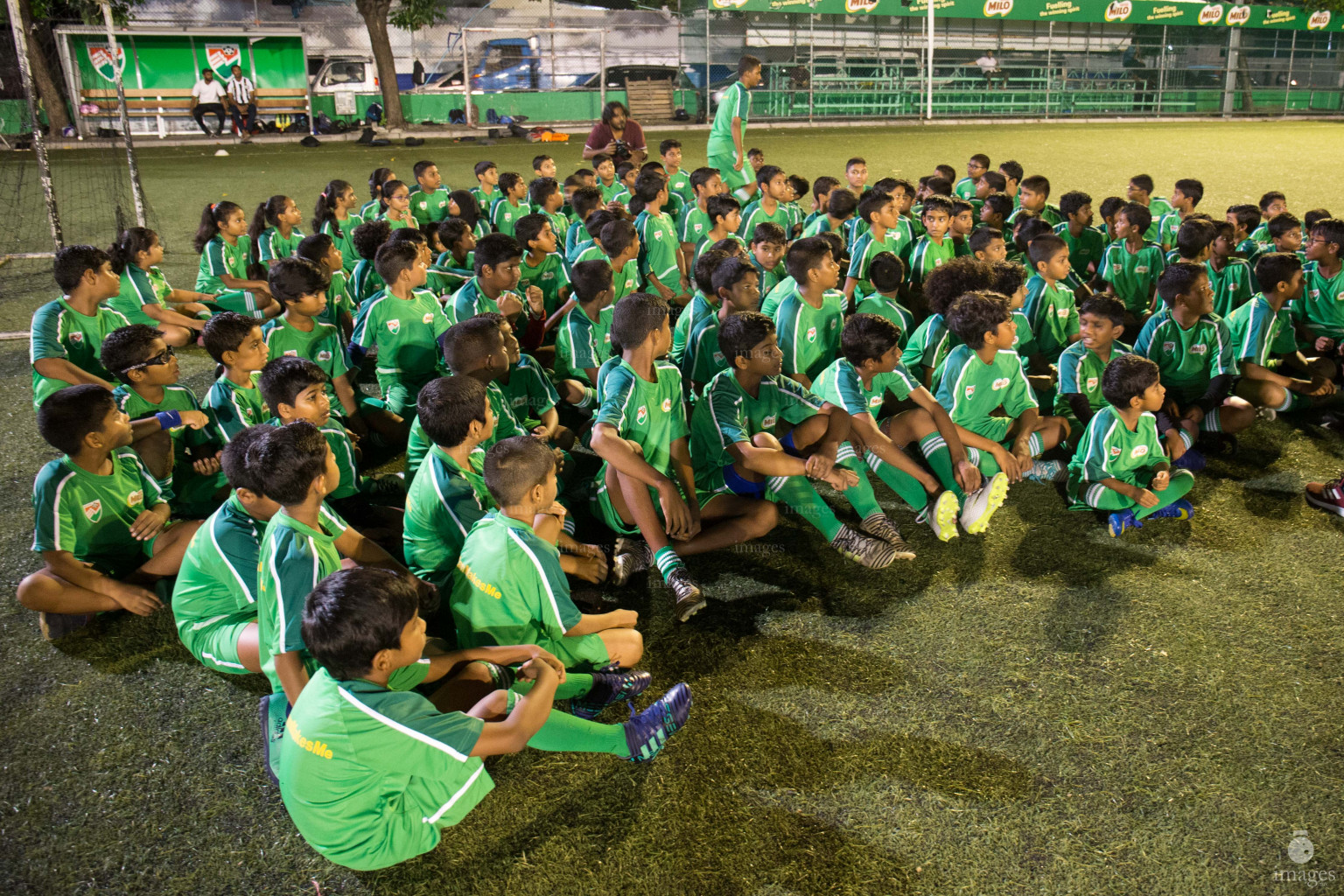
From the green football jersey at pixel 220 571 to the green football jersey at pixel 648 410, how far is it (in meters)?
1.24

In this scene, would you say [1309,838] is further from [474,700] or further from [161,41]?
[161,41]

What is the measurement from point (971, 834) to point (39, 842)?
225 centimetres

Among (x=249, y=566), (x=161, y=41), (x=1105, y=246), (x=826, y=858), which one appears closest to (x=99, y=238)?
(x=249, y=566)

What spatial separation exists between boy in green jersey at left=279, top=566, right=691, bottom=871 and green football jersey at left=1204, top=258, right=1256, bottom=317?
4858 millimetres

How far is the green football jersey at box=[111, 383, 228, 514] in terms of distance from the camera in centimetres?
356

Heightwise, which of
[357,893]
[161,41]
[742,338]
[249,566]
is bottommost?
[357,893]

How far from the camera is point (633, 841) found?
7.19 feet

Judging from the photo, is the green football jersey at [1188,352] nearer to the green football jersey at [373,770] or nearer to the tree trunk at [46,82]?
the green football jersey at [373,770]

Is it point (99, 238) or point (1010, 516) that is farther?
point (99, 238)

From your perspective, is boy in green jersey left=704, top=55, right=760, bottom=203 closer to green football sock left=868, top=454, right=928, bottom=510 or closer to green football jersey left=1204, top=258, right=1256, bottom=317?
green football jersey left=1204, top=258, right=1256, bottom=317

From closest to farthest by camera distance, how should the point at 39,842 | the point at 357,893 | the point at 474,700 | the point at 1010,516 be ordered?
the point at 357,893
the point at 39,842
the point at 474,700
the point at 1010,516

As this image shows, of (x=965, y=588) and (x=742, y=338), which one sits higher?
(x=742, y=338)

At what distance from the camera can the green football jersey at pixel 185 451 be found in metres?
3.56

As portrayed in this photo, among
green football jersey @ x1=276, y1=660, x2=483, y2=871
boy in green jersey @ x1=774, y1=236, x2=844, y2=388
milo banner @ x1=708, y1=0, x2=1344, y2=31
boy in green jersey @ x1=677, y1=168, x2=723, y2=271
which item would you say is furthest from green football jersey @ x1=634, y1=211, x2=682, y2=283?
milo banner @ x1=708, y1=0, x2=1344, y2=31
